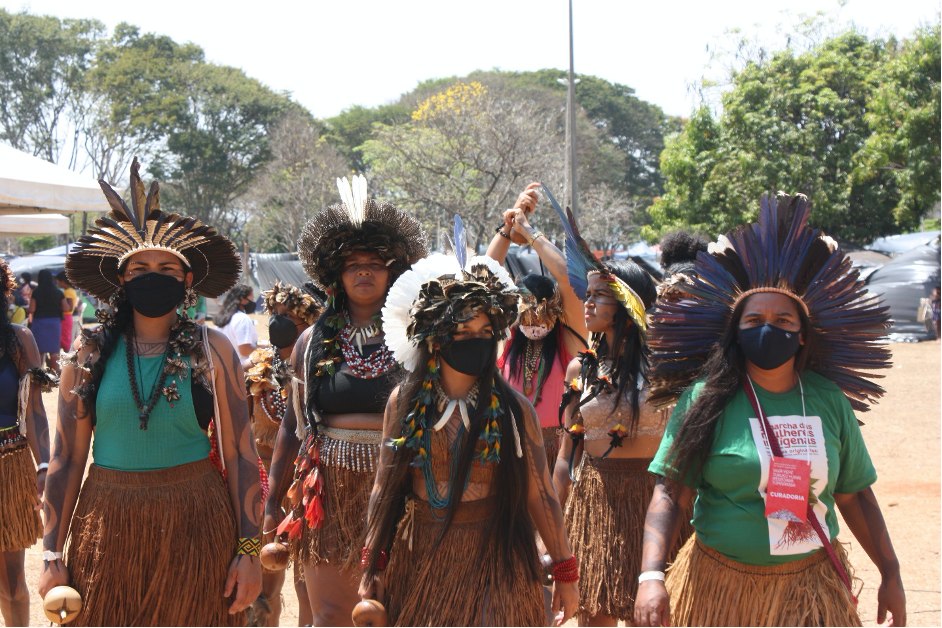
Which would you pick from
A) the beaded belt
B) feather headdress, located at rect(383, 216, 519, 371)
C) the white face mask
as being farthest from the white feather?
the white face mask

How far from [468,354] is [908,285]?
2081 centimetres

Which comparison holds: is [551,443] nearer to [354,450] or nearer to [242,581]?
[354,450]

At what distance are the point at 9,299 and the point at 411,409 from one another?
2985 mm

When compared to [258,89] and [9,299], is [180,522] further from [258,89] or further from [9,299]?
[258,89]

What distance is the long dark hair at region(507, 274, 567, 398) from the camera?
5254 millimetres

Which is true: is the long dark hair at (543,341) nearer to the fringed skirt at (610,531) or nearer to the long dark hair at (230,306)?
the fringed skirt at (610,531)

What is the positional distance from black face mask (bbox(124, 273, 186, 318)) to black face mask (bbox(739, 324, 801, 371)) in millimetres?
2266

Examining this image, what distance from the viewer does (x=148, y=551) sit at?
3225 millimetres

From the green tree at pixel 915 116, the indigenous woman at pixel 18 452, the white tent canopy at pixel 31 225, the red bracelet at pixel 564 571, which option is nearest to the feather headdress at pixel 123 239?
the indigenous woman at pixel 18 452

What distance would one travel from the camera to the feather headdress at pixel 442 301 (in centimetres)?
298

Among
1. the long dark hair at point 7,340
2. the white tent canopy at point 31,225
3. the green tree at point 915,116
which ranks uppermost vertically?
the green tree at point 915,116

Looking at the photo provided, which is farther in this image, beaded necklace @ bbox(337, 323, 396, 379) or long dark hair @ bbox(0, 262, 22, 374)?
long dark hair @ bbox(0, 262, 22, 374)

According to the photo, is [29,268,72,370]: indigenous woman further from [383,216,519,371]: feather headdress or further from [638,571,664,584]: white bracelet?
[638,571,664,584]: white bracelet

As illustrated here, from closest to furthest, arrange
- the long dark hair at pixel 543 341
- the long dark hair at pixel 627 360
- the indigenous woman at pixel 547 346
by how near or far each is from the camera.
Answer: the long dark hair at pixel 627 360, the indigenous woman at pixel 547 346, the long dark hair at pixel 543 341
